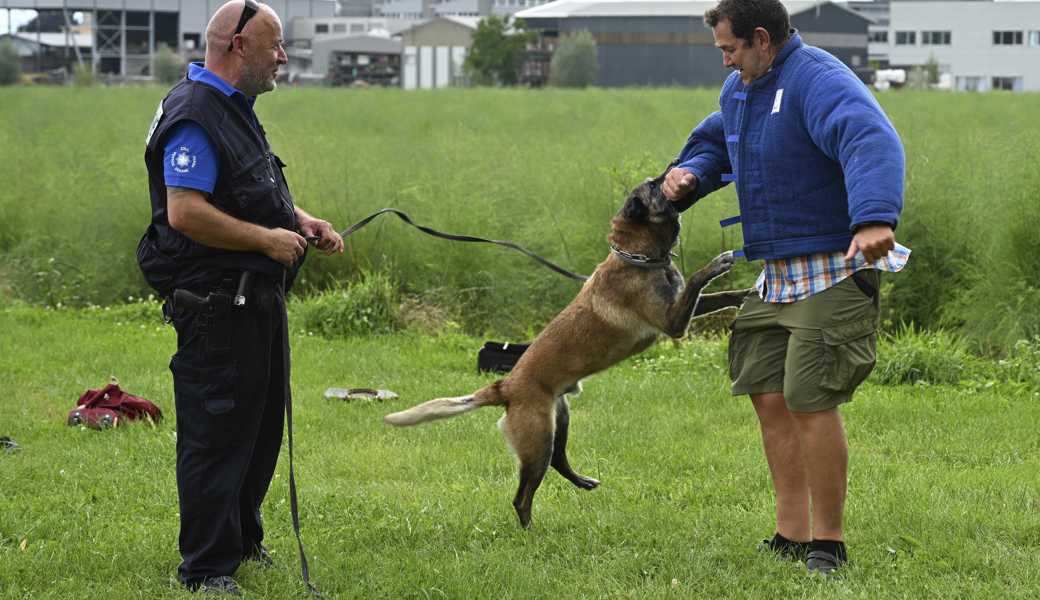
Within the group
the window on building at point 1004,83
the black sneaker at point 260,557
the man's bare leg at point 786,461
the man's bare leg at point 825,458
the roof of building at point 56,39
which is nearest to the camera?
the man's bare leg at point 825,458

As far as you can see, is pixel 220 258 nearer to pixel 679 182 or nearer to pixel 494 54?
pixel 679 182

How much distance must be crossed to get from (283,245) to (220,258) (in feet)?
0.82

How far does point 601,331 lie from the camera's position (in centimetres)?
500

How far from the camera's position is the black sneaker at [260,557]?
473 cm

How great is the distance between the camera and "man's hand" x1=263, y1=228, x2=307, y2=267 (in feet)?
13.6

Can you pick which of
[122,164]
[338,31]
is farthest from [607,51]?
[122,164]

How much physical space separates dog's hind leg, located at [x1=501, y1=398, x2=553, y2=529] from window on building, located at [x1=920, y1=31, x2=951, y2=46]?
8985 centimetres

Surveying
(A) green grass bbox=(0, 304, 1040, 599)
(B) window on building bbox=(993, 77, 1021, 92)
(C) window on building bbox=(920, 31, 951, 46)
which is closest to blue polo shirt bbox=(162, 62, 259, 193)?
(A) green grass bbox=(0, 304, 1040, 599)

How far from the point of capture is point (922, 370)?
8.12 m

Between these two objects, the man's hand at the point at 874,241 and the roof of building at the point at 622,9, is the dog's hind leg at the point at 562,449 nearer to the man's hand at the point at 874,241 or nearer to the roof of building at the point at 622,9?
the man's hand at the point at 874,241

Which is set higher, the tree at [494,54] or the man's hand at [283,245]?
the tree at [494,54]

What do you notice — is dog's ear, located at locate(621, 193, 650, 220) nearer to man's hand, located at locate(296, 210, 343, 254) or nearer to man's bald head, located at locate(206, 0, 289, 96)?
man's hand, located at locate(296, 210, 343, 254)

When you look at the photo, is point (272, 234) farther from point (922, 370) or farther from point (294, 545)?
point (922, 370)

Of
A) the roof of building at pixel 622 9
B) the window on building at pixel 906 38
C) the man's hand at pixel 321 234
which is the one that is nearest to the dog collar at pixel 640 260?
the man's hand at pixel 321 234
